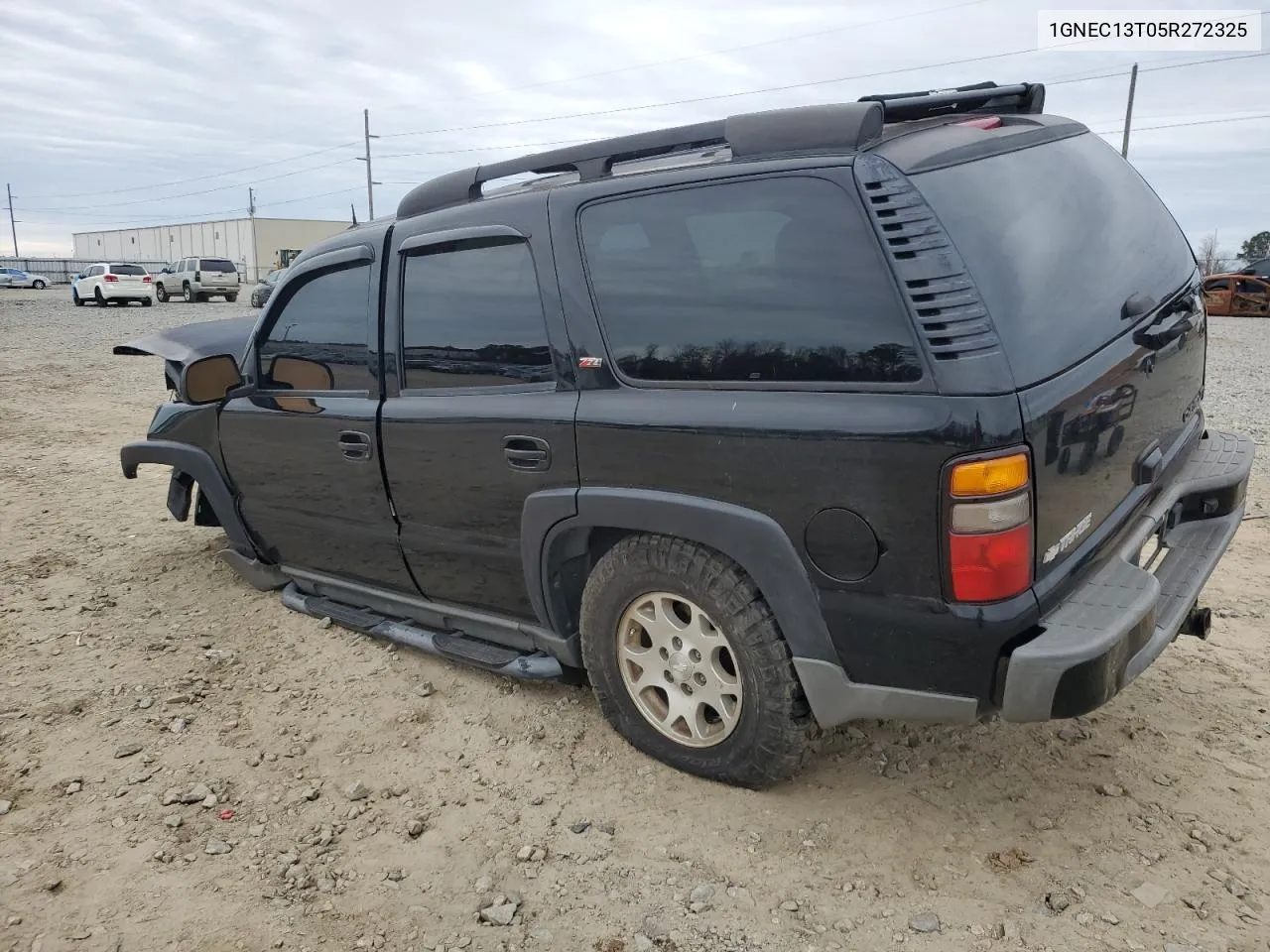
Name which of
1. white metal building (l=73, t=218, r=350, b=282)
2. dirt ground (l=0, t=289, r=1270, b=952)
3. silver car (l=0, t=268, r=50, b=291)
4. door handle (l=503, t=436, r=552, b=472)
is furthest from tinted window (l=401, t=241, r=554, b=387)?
silver car (l=0, t=268, r=50, b=291)

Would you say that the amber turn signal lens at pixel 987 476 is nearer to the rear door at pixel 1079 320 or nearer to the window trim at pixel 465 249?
the rear door at pixel 1079 320

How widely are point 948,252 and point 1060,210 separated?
25.7 inches

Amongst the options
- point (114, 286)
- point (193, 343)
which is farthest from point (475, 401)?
point (114, 286)

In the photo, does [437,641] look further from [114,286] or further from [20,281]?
[20,281]

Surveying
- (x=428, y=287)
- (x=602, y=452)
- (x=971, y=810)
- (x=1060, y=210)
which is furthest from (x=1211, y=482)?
(x=428, y=287)

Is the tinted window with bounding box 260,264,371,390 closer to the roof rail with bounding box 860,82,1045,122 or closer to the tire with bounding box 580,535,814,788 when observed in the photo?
the tire with bounding box 580,535,814,788

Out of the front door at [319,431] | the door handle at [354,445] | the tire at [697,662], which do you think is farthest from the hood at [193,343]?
the tire at [697,662]

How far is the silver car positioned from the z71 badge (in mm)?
63794

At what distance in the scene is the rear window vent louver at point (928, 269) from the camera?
83.3 inches

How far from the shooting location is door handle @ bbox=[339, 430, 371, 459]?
138 inches

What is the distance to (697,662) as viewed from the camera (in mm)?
2699

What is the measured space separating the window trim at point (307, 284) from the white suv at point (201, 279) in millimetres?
32316

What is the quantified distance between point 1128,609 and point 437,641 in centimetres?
240

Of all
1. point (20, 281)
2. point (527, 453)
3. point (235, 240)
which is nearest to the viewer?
point (527, 453)
